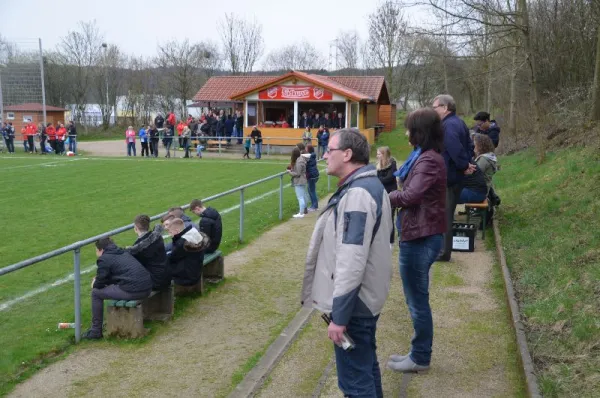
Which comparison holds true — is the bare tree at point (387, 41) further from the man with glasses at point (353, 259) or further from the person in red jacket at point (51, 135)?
the man with glasses at point (353, 259)

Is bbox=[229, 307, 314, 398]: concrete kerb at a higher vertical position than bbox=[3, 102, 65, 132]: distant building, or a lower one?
lower

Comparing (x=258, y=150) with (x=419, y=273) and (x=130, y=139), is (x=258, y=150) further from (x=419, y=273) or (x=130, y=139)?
(x=419, y=273)

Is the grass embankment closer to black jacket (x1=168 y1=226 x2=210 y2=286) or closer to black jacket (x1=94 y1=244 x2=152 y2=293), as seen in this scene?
black jacket (x1=168 y1=226 x2=210 y2=286)

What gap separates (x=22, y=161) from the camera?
28688 millimetres

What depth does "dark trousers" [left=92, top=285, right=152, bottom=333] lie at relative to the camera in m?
6.43

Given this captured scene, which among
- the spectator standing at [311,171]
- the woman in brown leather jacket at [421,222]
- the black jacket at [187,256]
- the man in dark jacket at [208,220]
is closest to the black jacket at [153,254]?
the black jacket at [187,256]

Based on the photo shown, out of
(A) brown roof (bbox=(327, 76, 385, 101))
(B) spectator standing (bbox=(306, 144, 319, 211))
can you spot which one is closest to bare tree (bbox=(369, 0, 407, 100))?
(A) brown roof (bbox=(327, 76, 385, 101))

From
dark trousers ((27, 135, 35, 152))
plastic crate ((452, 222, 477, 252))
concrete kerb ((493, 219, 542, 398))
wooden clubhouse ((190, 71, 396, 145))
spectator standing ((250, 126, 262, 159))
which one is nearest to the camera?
concrete kerb ((493, 219, 542, 398))

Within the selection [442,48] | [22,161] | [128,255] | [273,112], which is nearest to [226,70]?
[273,112]

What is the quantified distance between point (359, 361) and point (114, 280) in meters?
3.51

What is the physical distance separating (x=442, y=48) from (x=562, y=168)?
774 centimetres

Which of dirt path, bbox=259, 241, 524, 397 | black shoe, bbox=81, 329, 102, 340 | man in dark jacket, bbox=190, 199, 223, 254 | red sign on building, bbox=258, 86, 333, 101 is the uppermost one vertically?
red sign on building, bbox=258, 86, 333, 101

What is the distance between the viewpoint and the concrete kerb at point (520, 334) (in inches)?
183

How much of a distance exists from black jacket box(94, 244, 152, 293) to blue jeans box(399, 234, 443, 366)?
2786 mm
